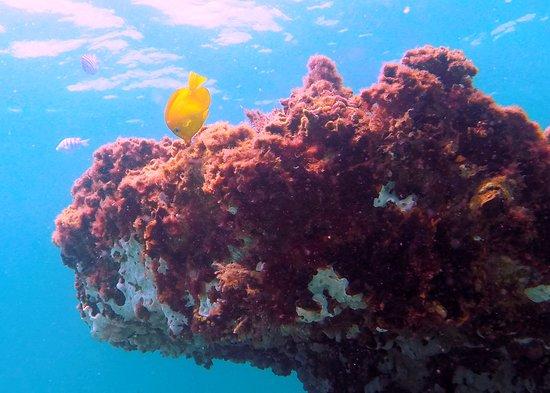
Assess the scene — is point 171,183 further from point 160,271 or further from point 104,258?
point 104,258

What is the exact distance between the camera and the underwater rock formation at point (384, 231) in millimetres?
3742

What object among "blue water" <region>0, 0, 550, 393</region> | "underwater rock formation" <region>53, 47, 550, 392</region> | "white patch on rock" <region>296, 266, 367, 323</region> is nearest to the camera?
"underwater rock formation" <region>53, 47, 550, 392</region>

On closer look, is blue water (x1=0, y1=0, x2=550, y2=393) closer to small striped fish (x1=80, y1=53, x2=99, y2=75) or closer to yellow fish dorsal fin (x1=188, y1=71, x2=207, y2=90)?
small striped fish (x1=80, y1=53, x2=99, y2=75)

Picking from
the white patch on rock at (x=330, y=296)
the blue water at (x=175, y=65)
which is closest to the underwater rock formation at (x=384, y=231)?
the white patch on rock at (x=330, y=296)

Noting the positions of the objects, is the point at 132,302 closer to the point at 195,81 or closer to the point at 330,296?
the point at 330,296

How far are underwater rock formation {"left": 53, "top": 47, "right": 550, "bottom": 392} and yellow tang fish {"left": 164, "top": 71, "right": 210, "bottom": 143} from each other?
602 mm

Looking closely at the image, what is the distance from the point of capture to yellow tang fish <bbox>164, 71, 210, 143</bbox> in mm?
3895

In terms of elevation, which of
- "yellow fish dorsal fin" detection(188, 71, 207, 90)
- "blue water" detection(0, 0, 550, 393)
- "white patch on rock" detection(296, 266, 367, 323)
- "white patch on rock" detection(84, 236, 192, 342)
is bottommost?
"white patch on rock" detection(296, 266, 367, 323)

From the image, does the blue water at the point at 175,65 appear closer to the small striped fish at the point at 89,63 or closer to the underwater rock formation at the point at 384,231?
the small striped fish at the point at 89,63

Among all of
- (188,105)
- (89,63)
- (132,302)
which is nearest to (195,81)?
(188,105)

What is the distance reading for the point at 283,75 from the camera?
27703 millimetres

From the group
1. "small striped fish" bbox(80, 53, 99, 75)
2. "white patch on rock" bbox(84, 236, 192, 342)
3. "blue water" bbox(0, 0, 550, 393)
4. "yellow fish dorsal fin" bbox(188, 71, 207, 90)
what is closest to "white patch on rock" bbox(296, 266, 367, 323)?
"white patch on rock" bbox(84, 236, 192, 342)

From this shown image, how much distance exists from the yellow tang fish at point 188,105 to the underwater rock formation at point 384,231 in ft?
1.97

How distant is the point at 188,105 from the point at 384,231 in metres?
2.31
